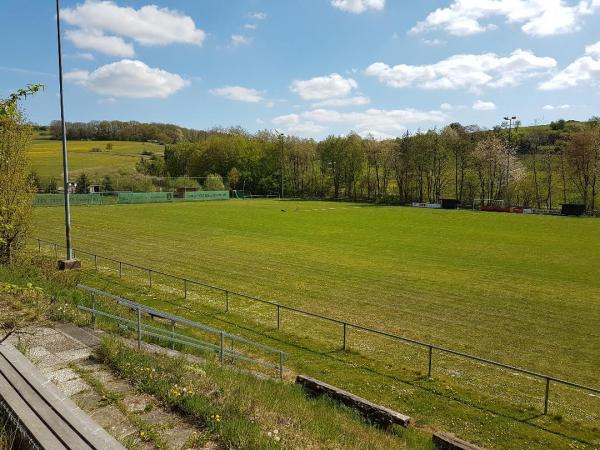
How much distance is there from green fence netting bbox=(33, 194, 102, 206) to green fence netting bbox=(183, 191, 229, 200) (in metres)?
18.9

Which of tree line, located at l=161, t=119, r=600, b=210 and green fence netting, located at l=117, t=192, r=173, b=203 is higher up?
tree line, located at l=161, t=119, r=600, b=210

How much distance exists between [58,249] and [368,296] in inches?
914

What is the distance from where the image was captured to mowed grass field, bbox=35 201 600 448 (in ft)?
37.4

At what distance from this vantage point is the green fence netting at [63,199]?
7069 cm

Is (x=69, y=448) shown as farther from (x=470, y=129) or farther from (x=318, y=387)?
(x=470, y=129)

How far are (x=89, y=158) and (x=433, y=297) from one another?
125 meters

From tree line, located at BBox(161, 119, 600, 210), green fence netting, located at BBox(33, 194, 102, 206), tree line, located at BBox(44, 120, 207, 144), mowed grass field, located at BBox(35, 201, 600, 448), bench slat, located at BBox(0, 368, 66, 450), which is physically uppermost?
tree line, located at BBox(44, 120, 207, 144)

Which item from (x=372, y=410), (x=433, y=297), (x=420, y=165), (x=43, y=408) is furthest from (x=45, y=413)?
(x=420, y=165)

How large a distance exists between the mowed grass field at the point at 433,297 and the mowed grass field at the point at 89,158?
60.8 m

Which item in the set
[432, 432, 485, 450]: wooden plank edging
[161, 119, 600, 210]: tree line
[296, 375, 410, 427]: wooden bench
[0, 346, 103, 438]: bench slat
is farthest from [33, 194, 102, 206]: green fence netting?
[432, 432, 485, 450]: wooden plank edging

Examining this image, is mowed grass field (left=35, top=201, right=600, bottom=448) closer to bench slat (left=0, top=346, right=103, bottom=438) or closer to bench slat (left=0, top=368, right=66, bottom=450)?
bench slat (left=0, top=346, right=103, bottom=438)

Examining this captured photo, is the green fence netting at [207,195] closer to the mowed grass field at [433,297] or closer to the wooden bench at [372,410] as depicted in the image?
the mowed grass field at [433,297]

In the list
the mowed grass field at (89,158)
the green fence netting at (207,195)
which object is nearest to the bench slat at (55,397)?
the green fence netting at (207,195)

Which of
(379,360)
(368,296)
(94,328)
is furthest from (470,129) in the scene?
(94,328)
